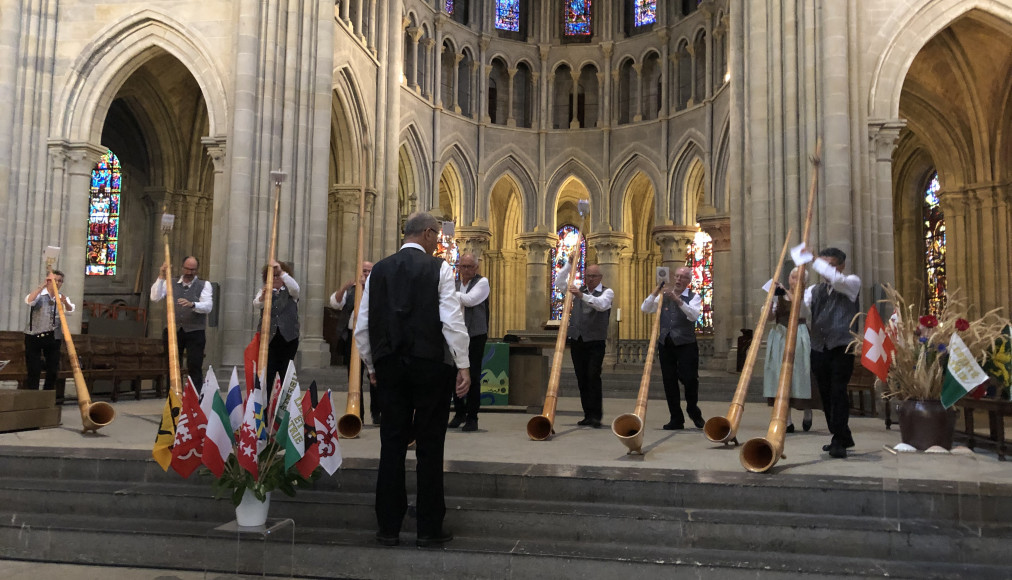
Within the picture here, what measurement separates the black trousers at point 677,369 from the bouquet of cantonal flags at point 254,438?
4221 millimetres

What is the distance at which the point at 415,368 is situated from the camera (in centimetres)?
425

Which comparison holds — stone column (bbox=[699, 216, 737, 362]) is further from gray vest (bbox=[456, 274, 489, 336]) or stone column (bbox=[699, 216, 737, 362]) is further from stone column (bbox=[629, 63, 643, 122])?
gray vest (bbox=[456, 274, 489, 336])

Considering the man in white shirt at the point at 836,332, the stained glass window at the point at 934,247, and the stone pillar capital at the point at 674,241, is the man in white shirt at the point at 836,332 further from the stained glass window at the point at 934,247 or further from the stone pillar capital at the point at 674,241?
the stone pillar capital at the point at 674,241

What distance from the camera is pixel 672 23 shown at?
968 inches

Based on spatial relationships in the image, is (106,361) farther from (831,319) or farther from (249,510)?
(831,319)

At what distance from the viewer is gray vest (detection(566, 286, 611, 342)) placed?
7949mm

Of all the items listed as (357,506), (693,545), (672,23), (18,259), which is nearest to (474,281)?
(357,506)

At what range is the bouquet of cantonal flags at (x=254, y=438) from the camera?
4.07 meters

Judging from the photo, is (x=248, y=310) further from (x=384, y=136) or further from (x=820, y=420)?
(x=820, y=420)

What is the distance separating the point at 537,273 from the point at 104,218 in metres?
12.8

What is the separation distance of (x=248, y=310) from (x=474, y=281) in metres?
7.26

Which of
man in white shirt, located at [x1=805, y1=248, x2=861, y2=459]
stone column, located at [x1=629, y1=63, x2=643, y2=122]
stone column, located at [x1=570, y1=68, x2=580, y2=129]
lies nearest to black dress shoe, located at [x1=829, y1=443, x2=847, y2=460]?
man in white shirt, located at [x1=805, y1=248, x2=861, y2=459]

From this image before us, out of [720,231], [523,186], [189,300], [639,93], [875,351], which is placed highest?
[639,93]

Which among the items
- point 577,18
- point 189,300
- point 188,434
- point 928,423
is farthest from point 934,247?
point 188,434
